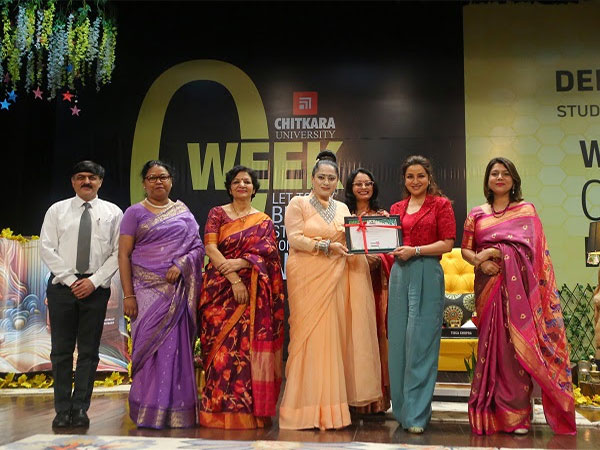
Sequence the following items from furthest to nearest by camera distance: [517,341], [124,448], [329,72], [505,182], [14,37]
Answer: [329,72], [14,37], [505,182], [517,341], [124,448]

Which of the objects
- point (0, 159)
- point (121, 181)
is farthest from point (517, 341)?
point (0, 159)

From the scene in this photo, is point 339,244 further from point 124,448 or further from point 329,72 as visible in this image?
point 329,72

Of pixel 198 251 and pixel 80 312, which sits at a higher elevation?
pixel 198 251

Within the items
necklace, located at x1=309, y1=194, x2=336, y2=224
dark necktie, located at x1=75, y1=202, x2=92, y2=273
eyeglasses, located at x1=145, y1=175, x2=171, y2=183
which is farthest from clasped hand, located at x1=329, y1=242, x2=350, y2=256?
dark necktie, located at x1=75, y1=202, x2=92, y2=273

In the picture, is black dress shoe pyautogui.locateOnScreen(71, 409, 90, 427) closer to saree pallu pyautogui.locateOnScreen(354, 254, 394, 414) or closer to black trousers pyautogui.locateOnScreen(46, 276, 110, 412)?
black trousers pyautogui.locateOnScreen(46, 276, 110, 412)

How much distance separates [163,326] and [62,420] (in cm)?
75

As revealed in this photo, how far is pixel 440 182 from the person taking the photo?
6.61 meters

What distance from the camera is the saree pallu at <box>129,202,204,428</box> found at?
10.8 ft

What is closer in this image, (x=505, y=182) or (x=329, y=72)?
(x=505, y=182)

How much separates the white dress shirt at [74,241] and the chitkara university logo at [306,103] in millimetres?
3624

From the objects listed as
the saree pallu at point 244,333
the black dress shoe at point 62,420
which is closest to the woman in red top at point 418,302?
the saree pallu at point 244,333

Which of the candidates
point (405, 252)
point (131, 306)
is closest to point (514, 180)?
point (405, 252)

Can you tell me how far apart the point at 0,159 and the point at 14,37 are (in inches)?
51.1

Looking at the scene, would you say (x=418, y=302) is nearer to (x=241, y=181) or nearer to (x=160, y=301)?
(x=241, y=181)
